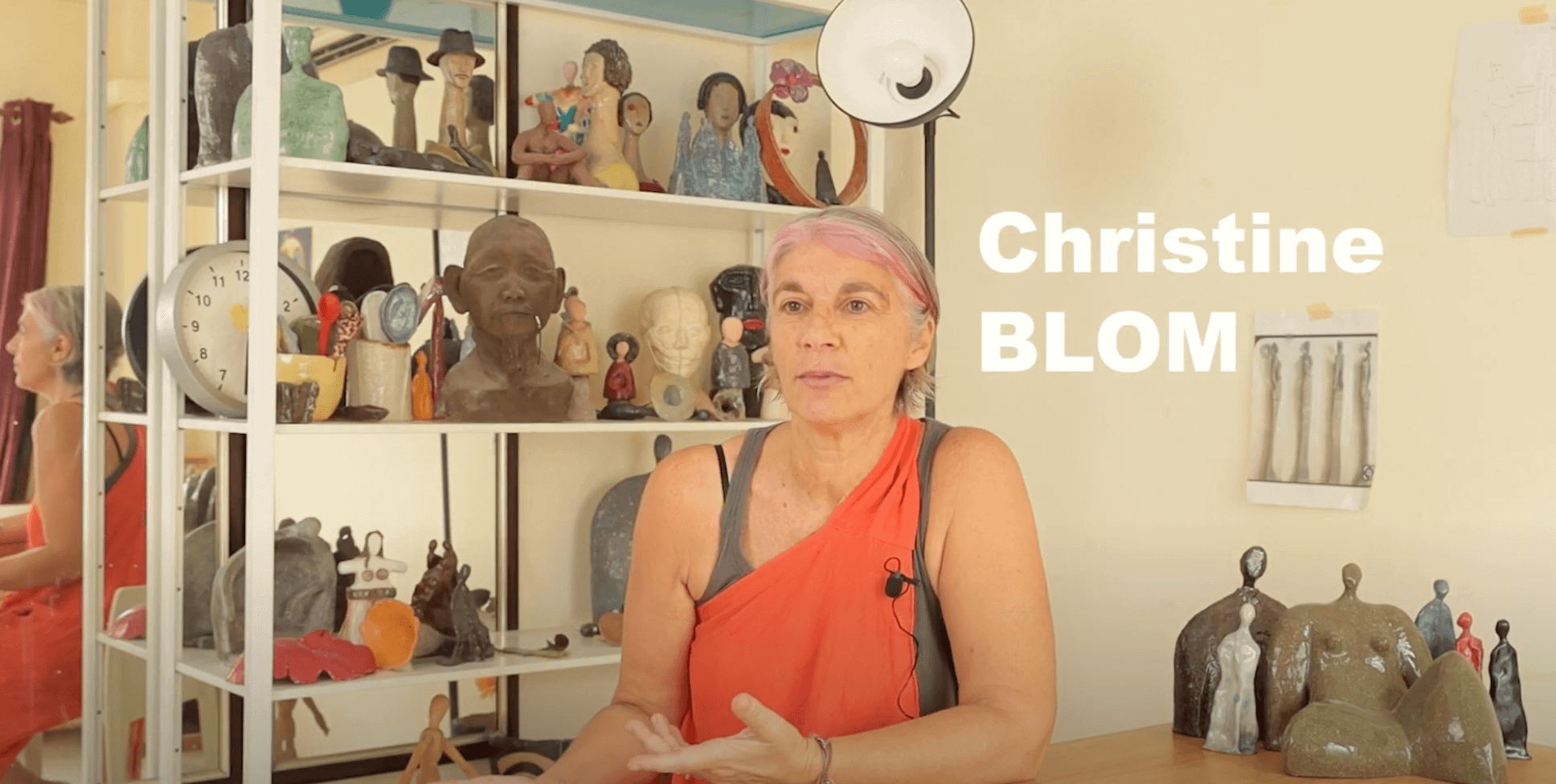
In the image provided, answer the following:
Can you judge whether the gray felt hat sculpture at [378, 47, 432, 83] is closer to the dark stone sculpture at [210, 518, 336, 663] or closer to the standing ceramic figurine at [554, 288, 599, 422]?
the standing ceramic figurine at [554, 288, 599, 422]

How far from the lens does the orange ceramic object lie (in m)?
2.72

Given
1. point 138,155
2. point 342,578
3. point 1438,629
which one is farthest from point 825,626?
point 138,155

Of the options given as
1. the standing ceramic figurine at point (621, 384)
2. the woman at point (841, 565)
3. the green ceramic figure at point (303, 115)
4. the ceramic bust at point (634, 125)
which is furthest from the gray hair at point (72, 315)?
the woman at point (841, 565)

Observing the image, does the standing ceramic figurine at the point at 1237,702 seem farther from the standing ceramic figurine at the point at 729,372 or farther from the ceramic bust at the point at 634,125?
the ceramic bust at the point at 634,125

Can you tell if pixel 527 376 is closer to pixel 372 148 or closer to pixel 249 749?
pixel 372 148

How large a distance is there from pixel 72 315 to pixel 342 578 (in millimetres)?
710

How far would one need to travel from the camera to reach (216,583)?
8.91 ft

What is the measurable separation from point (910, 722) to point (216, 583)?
5.36ft

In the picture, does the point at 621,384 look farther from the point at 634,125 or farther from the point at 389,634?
the point at 389,634

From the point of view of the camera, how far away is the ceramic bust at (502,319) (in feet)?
9.27

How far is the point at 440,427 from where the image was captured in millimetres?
2729

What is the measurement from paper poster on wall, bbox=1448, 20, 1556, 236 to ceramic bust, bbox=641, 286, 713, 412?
1457 millimetres

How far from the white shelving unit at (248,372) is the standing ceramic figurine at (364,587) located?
0.34ft

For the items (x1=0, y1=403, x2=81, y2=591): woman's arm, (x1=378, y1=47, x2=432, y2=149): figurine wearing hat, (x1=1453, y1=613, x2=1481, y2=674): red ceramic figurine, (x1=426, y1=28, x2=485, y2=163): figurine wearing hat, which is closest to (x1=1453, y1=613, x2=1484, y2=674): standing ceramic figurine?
(x1=1453, y1=613, x2=1481, y2=674): red ceramic figurine
